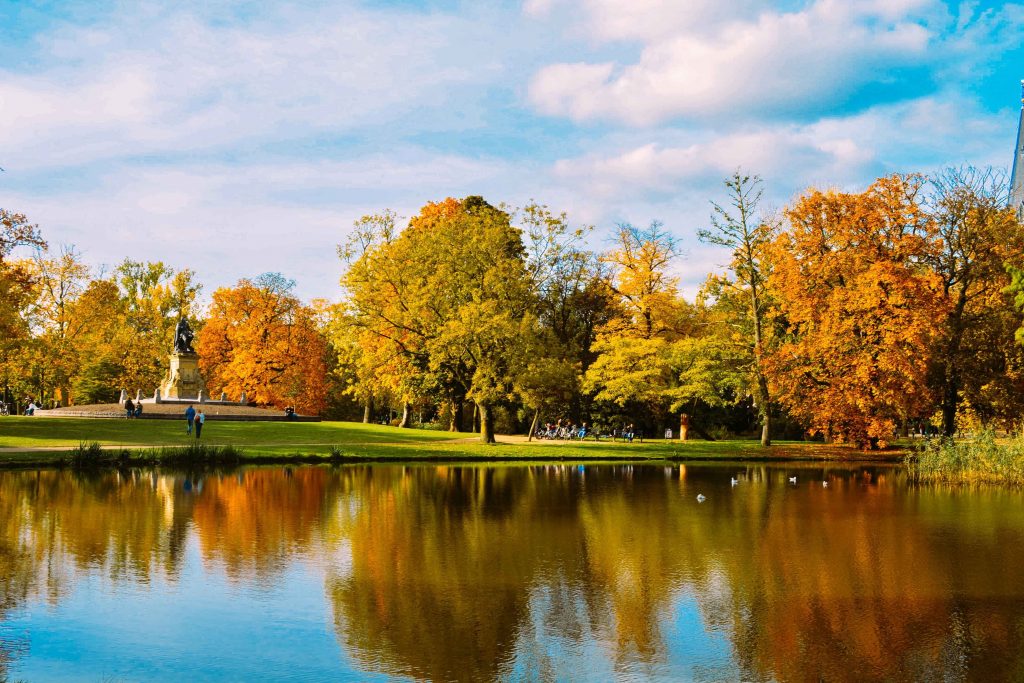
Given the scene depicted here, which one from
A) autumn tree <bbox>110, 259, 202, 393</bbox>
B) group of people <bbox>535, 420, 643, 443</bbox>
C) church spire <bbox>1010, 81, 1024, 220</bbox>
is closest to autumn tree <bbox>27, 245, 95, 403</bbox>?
autumn tree <bbox>110, 259, 202, 393</bbox>

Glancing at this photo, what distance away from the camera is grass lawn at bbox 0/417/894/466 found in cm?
3612

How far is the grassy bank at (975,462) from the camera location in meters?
27.8

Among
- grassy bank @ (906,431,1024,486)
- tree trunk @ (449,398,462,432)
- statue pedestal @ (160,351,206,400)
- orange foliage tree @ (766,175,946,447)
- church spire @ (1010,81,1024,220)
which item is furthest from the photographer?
church spire @ (1010,81,1024,220)

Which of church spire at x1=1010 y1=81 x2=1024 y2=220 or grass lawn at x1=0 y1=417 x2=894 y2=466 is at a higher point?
church spire at x1=1010 y1=81 x2=1024 y2=220

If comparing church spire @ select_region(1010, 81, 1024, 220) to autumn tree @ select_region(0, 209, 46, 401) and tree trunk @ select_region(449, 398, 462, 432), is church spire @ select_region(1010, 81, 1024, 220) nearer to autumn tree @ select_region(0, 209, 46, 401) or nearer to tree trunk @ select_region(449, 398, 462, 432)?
tree trunk @ select_region(449, 398, 462, 432)

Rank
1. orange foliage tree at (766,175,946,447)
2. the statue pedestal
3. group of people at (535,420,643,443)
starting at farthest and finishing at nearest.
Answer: the statue pedestal
group of people at (535,420,643,443)
orange foliage tree at (766,175,946,447)

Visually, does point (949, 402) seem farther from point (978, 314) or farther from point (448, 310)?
point (448, 310)

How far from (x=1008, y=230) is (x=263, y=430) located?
118ft

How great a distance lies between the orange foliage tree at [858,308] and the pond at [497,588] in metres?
17.8

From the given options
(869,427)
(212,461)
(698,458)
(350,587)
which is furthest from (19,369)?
(350,587)

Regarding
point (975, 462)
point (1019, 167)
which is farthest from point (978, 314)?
point (1019, 167)

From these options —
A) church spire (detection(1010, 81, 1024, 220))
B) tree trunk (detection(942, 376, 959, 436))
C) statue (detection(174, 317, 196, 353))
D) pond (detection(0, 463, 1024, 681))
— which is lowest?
pond (detection(0, 463, 1024, 681))

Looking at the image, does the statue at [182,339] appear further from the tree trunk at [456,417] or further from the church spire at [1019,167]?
the church spire at [1019,167]

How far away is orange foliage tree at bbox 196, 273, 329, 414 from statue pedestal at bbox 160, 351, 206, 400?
14.5ft
